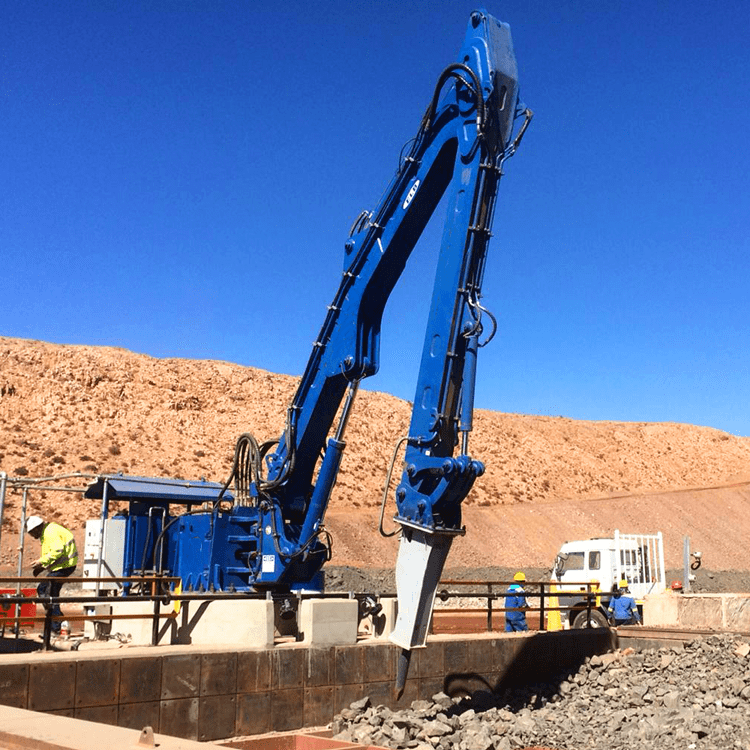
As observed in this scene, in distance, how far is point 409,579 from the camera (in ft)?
35.5

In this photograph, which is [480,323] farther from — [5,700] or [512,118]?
[5,700]

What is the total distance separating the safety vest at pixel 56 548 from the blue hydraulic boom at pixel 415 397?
237 cm

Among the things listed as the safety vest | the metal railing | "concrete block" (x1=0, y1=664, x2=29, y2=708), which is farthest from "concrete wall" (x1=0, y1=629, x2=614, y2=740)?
the safety vest

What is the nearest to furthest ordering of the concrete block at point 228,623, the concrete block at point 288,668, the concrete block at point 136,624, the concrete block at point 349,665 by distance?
the concrete block at point 288,668 < the concrete block at point 228,623 < the concrete block at point 349,665 < the concrete block at point 136,624

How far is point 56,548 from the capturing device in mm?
13969

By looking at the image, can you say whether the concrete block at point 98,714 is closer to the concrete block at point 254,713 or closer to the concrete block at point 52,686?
the concrete block at point 52,686

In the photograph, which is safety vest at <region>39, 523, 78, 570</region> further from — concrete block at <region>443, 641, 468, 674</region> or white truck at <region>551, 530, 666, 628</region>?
white truck at <region>551, 530, 666, 628</region>

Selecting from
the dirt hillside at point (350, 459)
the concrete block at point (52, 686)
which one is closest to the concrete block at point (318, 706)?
the concrete block at point (52, 686)

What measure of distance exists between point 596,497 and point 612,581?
152ft

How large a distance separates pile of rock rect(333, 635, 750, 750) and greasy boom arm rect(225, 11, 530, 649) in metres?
1.68

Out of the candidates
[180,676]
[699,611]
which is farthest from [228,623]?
[699,611]

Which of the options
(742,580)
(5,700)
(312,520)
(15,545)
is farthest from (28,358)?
(5,700)

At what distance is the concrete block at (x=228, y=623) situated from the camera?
12.1 metres

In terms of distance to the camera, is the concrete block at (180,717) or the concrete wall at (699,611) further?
the concrete wall at (699,611)
